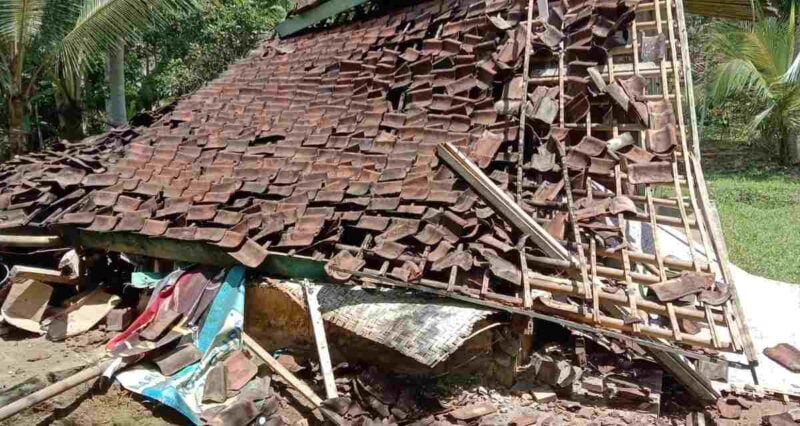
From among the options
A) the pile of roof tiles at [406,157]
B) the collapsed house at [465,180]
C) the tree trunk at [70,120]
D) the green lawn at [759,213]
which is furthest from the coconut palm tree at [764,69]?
the tree trunk at [70,120]

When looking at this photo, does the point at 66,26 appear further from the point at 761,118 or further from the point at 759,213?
the point at 761,118

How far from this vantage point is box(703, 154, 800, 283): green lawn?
7523 mm

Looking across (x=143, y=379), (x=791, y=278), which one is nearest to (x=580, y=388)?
(x=143, y=379)

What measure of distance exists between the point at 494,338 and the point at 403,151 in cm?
183

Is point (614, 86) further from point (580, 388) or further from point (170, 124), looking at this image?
point (170, 124)

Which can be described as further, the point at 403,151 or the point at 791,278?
the point at 791,278

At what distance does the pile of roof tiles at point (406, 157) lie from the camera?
458 centimetres

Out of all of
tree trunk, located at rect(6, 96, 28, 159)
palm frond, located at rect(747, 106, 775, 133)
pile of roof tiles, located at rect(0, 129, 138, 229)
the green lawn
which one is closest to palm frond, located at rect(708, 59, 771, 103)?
palm frond, located at rect(747, 106, 775, 133)

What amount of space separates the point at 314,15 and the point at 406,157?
13.1ft

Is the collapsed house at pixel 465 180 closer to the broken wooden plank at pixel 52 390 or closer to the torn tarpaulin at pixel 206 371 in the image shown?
the torn tarpaulin at pixel 206 371

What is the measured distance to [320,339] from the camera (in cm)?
436

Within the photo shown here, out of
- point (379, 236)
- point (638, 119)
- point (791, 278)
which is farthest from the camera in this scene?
point (791, 278)

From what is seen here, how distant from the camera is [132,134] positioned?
7.23 meters

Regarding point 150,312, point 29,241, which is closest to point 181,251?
point 150,312
